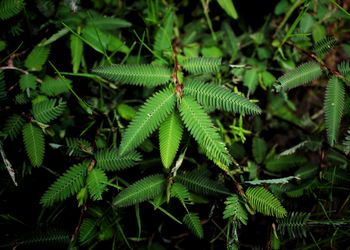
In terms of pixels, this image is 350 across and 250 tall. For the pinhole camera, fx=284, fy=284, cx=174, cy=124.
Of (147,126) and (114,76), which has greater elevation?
(114,76)

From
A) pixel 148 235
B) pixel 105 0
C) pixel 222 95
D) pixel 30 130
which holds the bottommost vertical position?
pixel 148 235

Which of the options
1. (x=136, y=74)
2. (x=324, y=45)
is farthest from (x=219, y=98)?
(x=324, y=45)

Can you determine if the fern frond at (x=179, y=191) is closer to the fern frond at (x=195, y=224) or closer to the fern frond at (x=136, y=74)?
the fern frond at (x=195, y=224)

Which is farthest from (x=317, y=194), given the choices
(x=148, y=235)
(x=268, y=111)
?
(x=148, y=235)

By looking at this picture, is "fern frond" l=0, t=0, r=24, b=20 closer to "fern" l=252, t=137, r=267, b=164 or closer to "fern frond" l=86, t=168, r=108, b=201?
"fern frond" l=86, t=168, r=108, b=201

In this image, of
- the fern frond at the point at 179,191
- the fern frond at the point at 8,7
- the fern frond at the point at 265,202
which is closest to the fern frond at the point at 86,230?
the fern frond at the point at 179,191

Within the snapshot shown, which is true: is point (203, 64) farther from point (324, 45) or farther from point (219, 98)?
point (324, 45)

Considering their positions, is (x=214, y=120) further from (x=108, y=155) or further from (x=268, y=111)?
(x=108, y=155)
